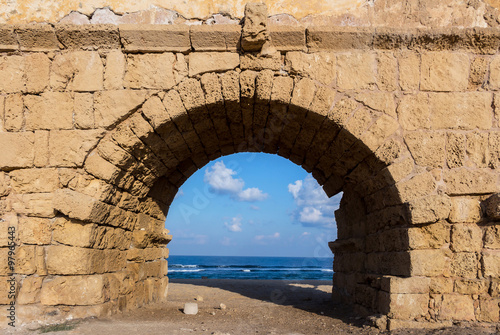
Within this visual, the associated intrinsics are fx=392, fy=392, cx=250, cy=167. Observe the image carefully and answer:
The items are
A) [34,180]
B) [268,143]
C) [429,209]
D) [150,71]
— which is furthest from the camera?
[268,143]

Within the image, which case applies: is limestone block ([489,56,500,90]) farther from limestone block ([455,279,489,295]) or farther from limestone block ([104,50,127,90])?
limestone block ([104,50,127,90])

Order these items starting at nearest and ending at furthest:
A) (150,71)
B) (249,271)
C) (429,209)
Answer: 1. (429,209)
2. (150,71)
3. (249,271)

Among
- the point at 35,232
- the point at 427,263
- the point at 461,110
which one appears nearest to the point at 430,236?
the point at 427,263

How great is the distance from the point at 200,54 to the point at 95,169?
1.71 meters

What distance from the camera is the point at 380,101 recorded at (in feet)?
14.0

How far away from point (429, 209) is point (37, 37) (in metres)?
4.62

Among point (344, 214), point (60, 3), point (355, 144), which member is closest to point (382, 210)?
point (355, 144)

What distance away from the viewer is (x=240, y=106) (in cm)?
455

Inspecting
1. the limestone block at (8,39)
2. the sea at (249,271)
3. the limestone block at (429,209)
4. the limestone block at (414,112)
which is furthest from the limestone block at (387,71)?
the sea at (249,271)

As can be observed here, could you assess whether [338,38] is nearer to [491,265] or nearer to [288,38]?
[288,38]

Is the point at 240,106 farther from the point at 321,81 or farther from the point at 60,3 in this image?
the point at 60,3

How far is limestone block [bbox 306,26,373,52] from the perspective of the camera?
14.0 ft

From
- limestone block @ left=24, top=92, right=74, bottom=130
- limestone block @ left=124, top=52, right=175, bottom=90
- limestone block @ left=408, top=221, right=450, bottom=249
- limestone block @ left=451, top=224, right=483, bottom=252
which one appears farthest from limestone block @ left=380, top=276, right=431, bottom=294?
limestone block @ left=24, top=92, right=74, bottom=130

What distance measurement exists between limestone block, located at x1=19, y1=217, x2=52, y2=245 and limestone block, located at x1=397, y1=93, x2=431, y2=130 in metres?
3.97
